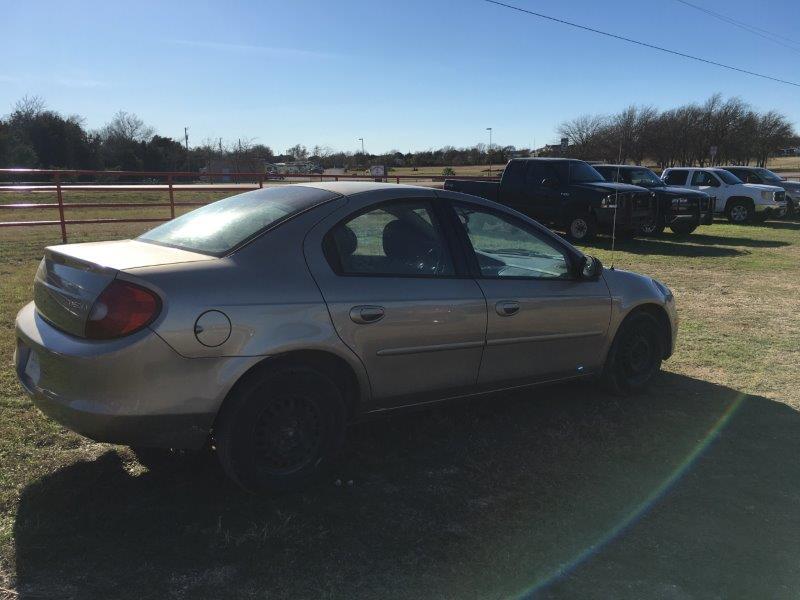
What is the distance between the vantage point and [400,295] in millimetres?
3410

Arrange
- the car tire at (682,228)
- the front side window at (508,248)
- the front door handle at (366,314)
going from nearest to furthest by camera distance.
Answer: the front door handle at (366,314), the front side window at (508,248), the car tire at (682,228)

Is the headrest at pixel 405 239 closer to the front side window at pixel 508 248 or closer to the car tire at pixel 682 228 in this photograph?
the front side window at pixel 508 248

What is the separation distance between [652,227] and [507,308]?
13615 millimetres

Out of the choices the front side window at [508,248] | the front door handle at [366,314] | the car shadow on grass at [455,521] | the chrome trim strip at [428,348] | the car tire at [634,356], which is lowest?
the car shadow on grass at [455,521]

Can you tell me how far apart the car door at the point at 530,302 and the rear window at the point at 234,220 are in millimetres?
987

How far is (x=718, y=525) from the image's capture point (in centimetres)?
309

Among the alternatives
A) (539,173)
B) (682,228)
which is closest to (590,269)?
(539,173)

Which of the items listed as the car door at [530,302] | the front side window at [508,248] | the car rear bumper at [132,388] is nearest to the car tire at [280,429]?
the car rear bumper at [132,388]

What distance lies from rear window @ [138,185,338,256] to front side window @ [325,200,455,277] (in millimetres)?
257

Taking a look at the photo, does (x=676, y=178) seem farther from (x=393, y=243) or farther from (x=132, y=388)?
(x=132, y=388)

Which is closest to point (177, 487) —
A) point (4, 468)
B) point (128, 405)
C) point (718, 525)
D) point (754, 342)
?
point (128, 405)

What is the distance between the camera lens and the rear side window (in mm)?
20859

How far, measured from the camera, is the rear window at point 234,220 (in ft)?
10.8

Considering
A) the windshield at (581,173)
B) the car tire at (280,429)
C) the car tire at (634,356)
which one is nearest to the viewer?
the car tire at (280,429)
